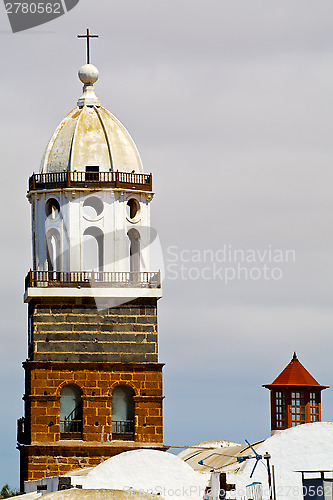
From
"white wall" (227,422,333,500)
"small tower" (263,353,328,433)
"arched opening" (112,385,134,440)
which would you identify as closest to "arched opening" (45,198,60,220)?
"arched opening" (112,385,134,440)

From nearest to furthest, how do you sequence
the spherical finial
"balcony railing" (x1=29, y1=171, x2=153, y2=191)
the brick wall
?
the brick wall
"balcony railing" (x1=29, y1=171, x2=153, y2=191)
the spherical finial

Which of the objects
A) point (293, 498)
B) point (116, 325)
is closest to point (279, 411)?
point (116, 325)

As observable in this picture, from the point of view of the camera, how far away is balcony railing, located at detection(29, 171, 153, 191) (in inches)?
2894

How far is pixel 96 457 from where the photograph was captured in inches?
2830

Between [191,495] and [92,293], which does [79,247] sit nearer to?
[92,293]

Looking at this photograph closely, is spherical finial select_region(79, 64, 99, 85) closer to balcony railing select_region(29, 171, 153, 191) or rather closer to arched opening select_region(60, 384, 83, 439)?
balcony railing select_region(29, 171, 153, 191)

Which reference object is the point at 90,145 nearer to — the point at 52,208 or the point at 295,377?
the point at 52,208

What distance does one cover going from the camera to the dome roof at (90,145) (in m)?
74.1

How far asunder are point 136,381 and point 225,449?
463cm

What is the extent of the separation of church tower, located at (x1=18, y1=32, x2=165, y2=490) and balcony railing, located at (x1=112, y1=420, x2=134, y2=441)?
4cm

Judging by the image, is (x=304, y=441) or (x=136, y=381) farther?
(x=136, y=381)

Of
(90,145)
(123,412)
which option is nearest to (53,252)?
(90,145)

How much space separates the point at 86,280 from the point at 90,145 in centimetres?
531

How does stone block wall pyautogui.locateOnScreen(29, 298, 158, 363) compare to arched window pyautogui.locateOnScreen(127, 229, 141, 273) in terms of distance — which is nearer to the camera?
stone block wall pyautogui.locateOnScreen(29, 298, 158, 363)
